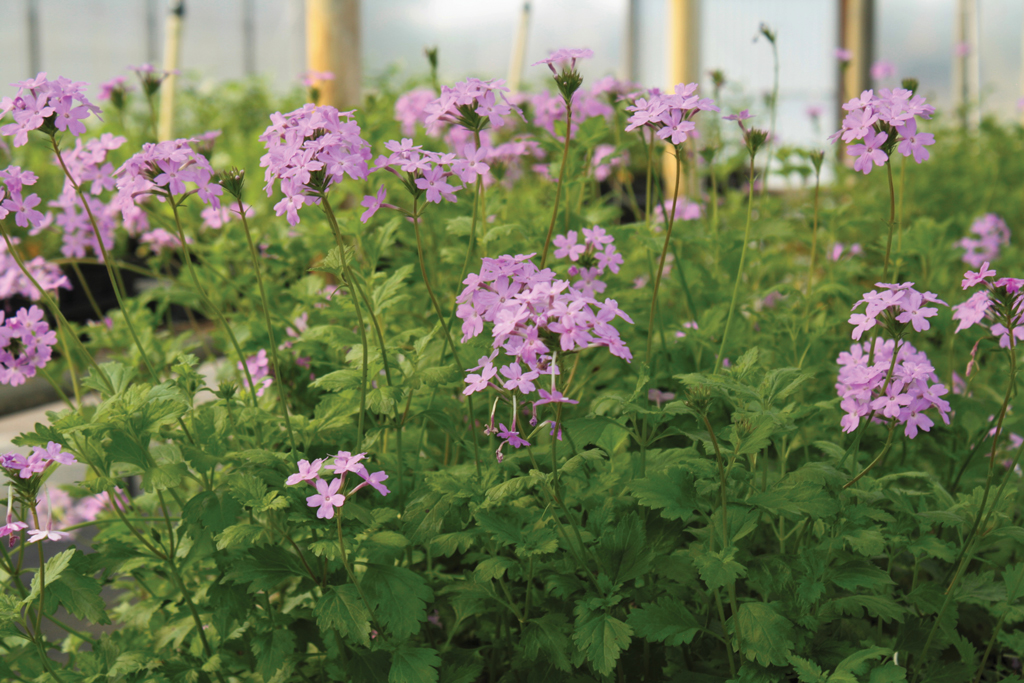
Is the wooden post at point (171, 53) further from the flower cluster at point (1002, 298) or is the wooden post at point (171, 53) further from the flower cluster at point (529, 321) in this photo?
the flower cluster at point (1002, 298)

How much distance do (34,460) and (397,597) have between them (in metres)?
0.45

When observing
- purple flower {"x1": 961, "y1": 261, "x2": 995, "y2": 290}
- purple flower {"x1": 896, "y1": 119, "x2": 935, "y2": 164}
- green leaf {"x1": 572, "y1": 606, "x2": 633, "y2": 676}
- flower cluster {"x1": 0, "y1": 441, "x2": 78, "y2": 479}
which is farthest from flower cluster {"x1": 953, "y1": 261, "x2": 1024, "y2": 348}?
flower cluster {"x1": 0, "y1": 441, "x2": 78, "y2": 479}

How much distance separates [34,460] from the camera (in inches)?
37.4

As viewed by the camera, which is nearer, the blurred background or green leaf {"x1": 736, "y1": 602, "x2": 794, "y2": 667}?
green leaf {"x1": 736, "y1": 602, "x2": 794, "y2": 667}

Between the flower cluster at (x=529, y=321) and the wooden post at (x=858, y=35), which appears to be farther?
the wooden post at (x=858, y=35)

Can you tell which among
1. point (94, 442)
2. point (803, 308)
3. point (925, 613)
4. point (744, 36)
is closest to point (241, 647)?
point (94, 442)

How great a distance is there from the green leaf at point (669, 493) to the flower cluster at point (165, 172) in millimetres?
693

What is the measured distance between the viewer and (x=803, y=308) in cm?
179

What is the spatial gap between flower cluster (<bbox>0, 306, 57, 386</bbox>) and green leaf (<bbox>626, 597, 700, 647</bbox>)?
3.10 ft

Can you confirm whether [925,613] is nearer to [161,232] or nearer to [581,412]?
[581,412]

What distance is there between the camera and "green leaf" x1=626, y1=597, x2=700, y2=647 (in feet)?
3.18

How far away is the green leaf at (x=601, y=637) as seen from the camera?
0.91m

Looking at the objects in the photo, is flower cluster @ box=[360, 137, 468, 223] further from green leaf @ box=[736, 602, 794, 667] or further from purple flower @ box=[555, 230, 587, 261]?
green leaf @ box=[736, 602, 794, 667]

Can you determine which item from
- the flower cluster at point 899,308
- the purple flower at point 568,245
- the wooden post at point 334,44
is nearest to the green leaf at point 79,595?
the purple flower at point 568,245
